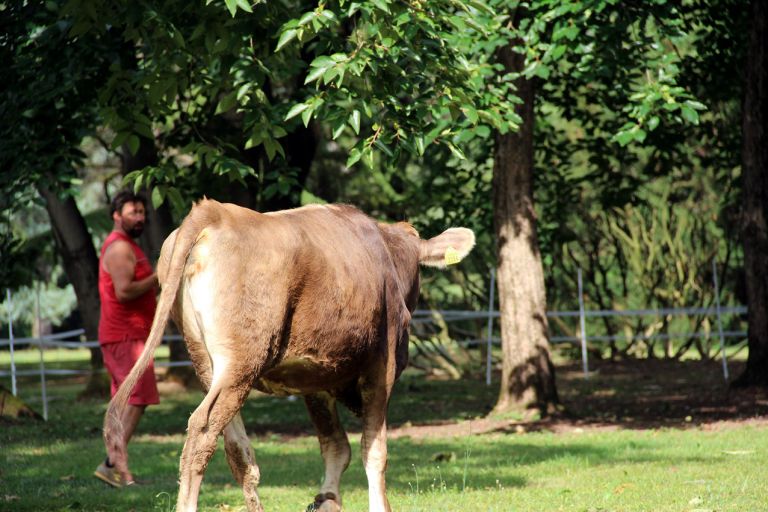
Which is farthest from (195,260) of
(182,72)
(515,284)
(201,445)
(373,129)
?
(515,284)

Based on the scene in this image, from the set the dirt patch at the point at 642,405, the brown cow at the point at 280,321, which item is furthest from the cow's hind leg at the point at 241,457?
the dirt patch at the point at 642,405

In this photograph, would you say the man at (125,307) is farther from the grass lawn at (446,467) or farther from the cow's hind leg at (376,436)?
the cow's hind leg at (376,436)

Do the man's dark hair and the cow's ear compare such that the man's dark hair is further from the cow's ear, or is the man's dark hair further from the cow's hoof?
the cow's hoof

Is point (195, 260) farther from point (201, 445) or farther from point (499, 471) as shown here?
point (499, 471)

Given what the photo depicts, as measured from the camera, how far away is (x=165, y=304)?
217 inches

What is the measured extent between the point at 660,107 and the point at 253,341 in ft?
25.1

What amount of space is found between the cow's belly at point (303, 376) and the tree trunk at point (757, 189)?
9.45 meters

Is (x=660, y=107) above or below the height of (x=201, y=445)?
above

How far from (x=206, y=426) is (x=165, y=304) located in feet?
2.00

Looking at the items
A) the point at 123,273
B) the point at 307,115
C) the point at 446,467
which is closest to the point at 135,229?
the point at 123,273

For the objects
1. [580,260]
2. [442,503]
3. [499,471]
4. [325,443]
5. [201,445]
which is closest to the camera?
[201,445]

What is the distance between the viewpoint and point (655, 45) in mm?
12500

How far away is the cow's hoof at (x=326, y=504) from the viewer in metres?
6.62

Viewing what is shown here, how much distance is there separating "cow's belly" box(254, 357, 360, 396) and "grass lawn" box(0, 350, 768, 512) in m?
1.21
